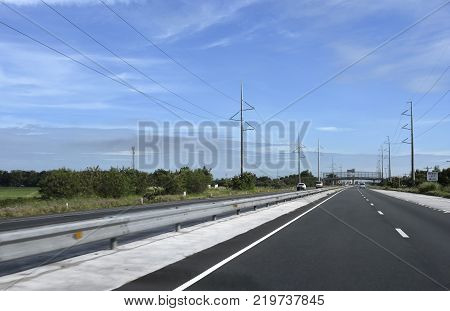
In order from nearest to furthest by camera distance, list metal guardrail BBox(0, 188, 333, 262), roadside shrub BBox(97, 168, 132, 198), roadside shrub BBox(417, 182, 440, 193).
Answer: metal guardrail BBox(0, 188, 333, 262)
roadside shrub BBox(97, 168, 132, 198)
roadside shrub BBox(417, 182, 440, 193)

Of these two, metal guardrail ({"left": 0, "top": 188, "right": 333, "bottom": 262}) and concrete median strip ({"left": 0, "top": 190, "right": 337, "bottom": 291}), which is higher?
metal guardrail ({"left": 0, "top": 188, "right": 333, "bottom": 262})

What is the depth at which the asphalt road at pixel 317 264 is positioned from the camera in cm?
869

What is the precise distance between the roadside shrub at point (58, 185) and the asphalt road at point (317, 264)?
41.8 m

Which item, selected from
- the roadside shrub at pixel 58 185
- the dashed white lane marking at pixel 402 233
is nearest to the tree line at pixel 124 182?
the roadside shrub at pixel 58 185

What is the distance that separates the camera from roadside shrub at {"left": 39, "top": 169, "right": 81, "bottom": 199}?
54.9 meters

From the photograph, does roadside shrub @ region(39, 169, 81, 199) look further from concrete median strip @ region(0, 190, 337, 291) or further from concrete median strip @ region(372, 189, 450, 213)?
concrete median strip @ region(0, 190, 337, 291)

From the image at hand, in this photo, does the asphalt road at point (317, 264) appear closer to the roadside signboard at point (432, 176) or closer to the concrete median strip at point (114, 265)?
the concrete median strip at point (114, 265)

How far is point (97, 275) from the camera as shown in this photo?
9469mm

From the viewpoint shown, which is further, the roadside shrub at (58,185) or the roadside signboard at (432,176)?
the roadside signboard at (432,176)

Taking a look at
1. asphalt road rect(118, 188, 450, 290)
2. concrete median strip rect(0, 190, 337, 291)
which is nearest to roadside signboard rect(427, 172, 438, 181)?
asphalt road rect(118, 188, 450, 290)

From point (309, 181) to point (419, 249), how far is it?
589 ft

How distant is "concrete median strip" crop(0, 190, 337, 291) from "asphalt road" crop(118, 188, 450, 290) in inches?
15.2
